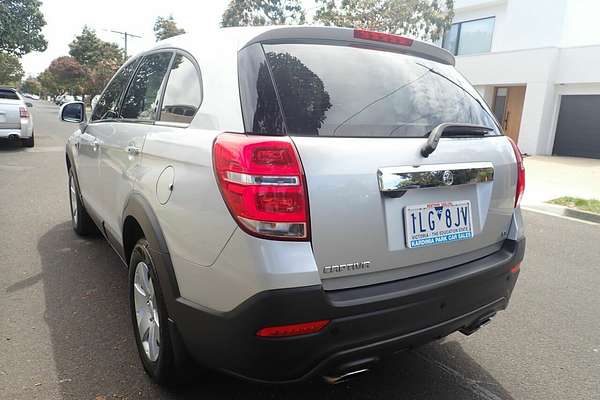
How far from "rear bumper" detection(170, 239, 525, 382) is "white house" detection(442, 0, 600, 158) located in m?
16.6

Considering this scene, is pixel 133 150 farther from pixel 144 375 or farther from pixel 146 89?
pixel 144 375

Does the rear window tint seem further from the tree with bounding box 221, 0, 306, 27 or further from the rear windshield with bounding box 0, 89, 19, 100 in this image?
the tree with bounding box 221, 0, 306, 27

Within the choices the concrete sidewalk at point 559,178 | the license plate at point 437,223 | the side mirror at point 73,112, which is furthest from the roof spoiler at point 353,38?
the concrete sidewalk at point 559,178

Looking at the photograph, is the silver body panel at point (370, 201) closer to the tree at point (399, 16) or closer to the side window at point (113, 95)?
the side window at point (113, 95)

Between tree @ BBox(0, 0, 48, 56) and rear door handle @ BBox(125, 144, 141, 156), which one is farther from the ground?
tree @ BBox(0, 0, 48, 56)

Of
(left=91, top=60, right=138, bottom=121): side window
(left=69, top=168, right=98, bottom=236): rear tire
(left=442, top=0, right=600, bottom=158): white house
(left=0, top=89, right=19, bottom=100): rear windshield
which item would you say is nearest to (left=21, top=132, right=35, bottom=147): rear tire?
(left=0, top=89, right=19, bottom=100): rear windshield

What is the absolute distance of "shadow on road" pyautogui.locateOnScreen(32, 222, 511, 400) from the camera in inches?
91.1

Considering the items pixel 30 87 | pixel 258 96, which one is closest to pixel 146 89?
pixel 258 96

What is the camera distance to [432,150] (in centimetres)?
195

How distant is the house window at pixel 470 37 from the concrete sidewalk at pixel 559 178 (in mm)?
6550

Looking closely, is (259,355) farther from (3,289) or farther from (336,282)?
(3,289)

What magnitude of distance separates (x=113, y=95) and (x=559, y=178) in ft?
35.0

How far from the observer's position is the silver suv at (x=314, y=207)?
1.68 meters

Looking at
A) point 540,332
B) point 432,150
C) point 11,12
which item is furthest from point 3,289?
point 11,12
